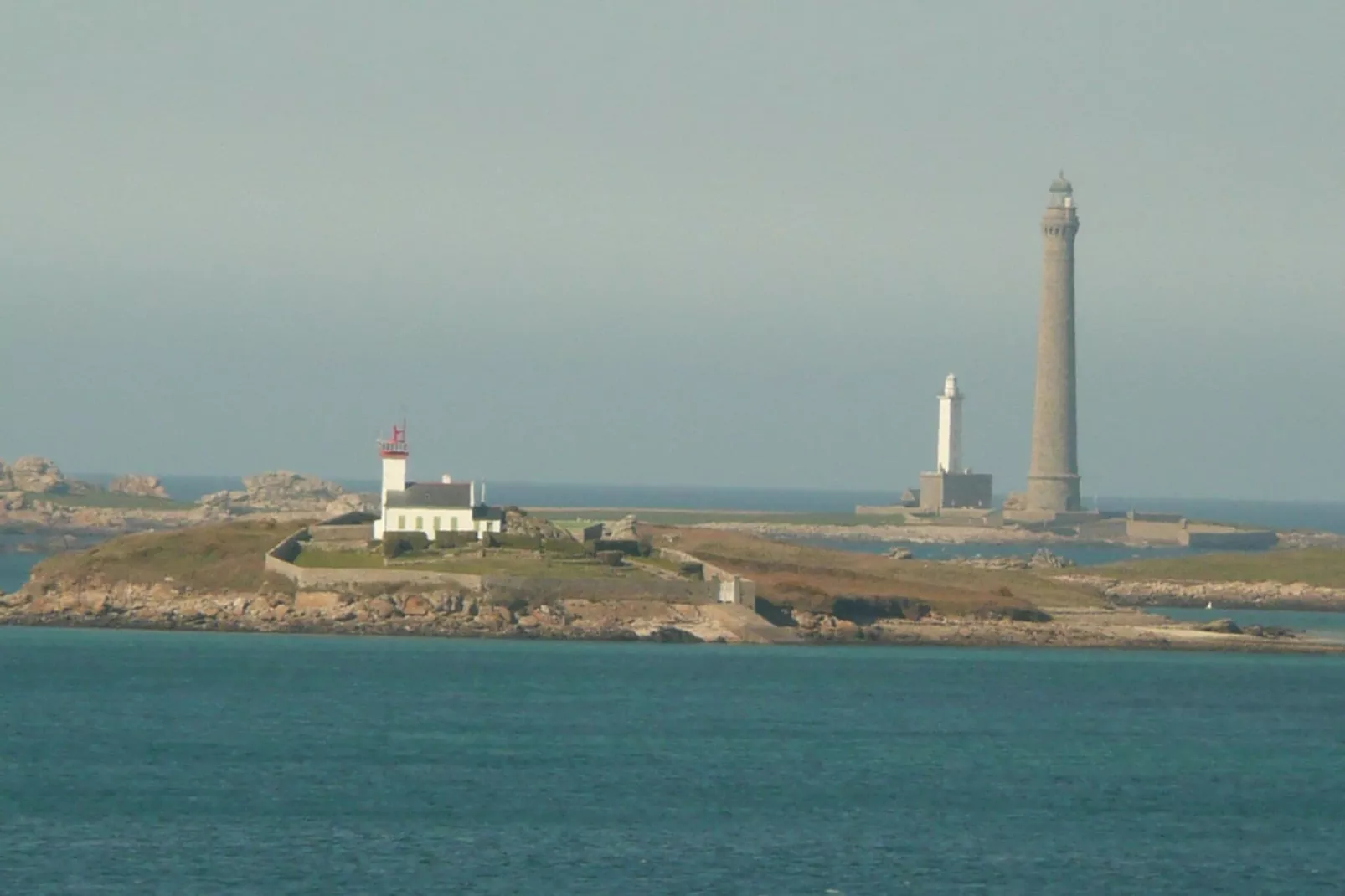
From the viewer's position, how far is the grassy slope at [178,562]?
7700 centimetres

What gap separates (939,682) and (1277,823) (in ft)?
72.6

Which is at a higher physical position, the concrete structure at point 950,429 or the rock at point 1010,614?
the concrete structure at point 950,429

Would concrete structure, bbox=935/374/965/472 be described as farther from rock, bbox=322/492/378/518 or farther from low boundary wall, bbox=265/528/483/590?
low boundary wall, bbox=265/528/483/590

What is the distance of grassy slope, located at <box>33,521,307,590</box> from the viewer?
253 ft

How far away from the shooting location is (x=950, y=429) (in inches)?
6447

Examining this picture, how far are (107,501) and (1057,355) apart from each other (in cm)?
6815

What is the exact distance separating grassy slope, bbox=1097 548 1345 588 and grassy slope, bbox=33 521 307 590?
43.2 metres

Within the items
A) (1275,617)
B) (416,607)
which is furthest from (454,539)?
(1275,617)

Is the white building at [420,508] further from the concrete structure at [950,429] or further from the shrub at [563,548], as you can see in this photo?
the concrete structure at [950,429]

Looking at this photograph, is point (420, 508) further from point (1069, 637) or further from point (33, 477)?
point (33, 477)

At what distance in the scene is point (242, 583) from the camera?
75.8 m

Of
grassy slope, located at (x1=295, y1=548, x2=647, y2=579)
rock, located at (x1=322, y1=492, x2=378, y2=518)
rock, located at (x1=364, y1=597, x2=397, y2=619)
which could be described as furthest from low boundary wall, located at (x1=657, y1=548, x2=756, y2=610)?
rock, located at (x1=322, y1=492, x2=378, y2=518)

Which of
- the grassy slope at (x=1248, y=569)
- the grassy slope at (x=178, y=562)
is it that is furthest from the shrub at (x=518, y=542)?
the grassy slope at (x=1248, y=569)

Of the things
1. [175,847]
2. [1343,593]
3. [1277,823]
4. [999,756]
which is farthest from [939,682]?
[1343,593]
